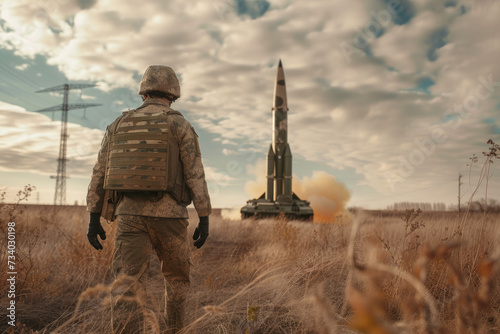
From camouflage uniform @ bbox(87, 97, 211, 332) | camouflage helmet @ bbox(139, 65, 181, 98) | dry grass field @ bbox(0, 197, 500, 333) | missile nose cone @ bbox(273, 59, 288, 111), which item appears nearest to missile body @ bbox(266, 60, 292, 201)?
missile nose cone @ bbox(273, 59, 288, 111)

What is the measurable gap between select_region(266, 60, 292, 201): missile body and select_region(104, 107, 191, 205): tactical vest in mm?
17750

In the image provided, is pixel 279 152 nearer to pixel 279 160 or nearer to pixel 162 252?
pixel 279 160

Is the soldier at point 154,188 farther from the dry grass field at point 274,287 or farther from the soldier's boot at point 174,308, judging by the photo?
the dry grass field at point 274,287

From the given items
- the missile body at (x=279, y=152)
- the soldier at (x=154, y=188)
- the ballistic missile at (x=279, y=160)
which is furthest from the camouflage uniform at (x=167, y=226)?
the missile body at (x=279, y=152)

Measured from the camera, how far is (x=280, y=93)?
70.5 feet

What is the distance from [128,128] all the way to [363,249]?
3965 millimetres

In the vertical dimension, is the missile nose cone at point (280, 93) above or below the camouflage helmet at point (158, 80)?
above

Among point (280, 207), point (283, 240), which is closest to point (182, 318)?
point (283, 240)

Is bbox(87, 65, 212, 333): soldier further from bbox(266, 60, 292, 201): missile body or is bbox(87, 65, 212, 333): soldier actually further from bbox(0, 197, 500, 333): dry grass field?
bbox(266, 60, 292, 201): missile body

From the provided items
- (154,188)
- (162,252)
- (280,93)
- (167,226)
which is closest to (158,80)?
(154,188)

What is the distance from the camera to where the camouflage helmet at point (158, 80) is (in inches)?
152

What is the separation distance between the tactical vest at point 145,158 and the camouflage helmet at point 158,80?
0.88 ft

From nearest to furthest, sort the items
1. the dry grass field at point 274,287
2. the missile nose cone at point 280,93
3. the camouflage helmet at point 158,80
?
the dry grass field at point 274,287, the camouflage helmet at point 158,80, the missile nose cone at point 280,93

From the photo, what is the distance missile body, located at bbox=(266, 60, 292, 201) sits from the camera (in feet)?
69.9
